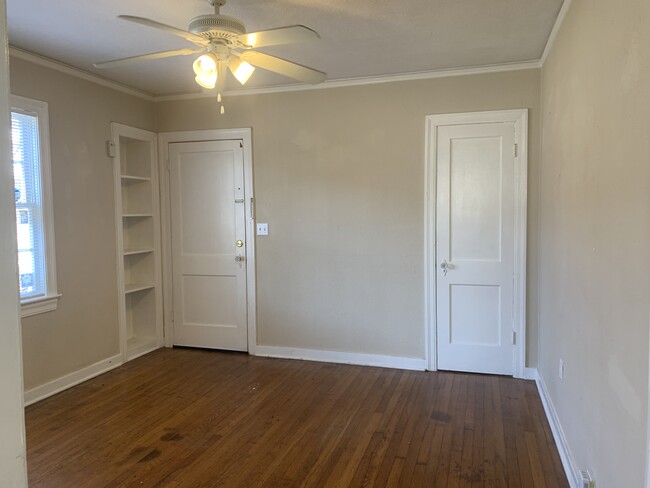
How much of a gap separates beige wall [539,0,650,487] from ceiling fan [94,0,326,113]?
1.26 metres

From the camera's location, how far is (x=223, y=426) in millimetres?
3066

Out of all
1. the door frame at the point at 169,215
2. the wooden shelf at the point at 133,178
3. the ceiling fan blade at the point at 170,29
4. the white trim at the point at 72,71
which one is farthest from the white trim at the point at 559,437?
the white trim at the point at 72,71

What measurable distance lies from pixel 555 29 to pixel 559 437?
97.3 inches

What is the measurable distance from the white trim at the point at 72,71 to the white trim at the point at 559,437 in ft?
13.9

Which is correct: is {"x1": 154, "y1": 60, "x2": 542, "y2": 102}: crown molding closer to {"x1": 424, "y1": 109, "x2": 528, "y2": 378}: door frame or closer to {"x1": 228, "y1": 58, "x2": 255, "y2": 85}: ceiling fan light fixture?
{"x1": 424, "y1": 109, "x2": 528, "y2": 378}: door frame

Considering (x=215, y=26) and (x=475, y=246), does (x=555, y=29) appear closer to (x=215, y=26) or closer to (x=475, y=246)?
(x=475, y=246)

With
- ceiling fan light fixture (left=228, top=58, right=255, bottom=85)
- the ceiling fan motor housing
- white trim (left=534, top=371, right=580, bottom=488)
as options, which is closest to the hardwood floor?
white trim (left=534, top=371, right=580, bottom=488)

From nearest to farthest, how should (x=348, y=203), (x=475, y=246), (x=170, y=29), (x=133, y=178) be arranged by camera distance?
(x=170, y=29), (x=475, y=246), (x=348, y=203), (x=133, y=178)

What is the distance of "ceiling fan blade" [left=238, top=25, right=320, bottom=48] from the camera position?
7.12 ft

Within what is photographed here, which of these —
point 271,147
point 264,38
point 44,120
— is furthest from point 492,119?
point 44,120

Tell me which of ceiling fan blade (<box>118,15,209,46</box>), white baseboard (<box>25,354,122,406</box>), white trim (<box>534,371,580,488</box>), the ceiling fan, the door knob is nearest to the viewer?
ceiling fan blade (<box>118,15,209,46</box>)

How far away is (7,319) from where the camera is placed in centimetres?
61

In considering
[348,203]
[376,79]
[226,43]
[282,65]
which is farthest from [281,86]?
[226,43]

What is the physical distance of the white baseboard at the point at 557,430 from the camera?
2330 millimetres
